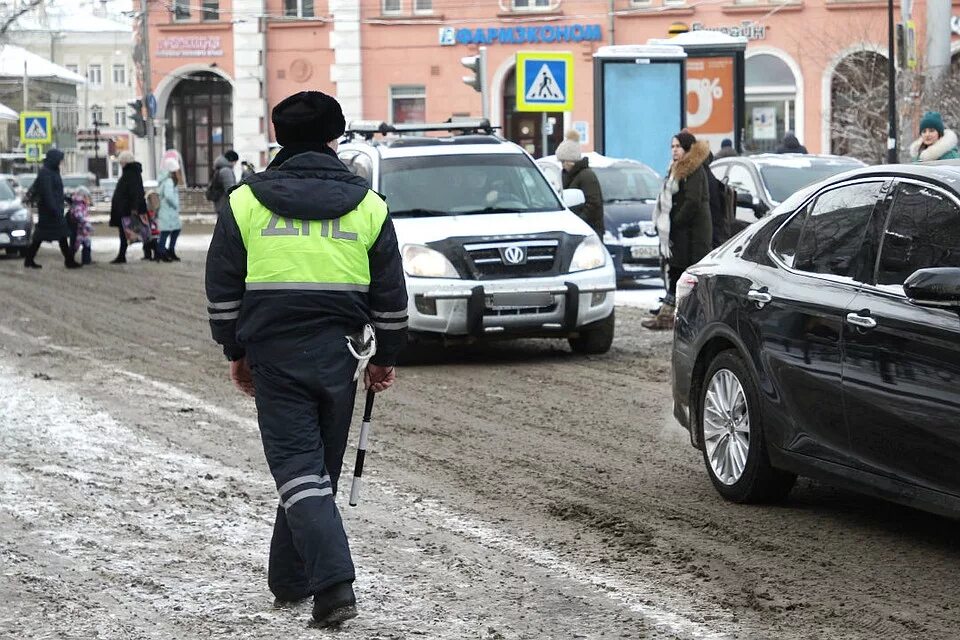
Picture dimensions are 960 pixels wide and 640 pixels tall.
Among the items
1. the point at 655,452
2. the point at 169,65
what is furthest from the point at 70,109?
the point at 655,452

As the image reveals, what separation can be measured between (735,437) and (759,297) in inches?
25.9

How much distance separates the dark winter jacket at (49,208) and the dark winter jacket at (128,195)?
80 centimetres

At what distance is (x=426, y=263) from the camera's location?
44.3 ft

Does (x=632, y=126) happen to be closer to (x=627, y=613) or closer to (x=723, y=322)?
(x=723, y=322)

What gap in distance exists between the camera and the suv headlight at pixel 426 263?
13477 millimetres

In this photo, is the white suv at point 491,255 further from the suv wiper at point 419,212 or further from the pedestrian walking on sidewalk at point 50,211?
the pedestrian walking on sidewalk at point 50,211

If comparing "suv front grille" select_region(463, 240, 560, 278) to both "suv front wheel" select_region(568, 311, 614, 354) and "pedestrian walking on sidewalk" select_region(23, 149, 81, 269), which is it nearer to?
"suv front wheel" select_region(568, 311, 614, 354)

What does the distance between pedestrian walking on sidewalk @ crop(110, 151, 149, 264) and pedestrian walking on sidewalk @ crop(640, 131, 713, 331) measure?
45.9ft

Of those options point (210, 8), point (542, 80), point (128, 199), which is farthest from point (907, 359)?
point (210, 8)

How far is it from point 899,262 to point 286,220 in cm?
252

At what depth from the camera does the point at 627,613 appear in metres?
5.85

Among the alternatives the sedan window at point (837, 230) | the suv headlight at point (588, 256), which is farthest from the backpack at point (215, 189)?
the sedan window at point (837, 230)

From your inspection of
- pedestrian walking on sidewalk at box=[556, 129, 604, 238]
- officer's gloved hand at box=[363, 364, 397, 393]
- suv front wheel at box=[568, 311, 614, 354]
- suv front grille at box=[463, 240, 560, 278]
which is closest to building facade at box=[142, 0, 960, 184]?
pedestrian walking on sidewalk at box=[556, 129, 604, 238]

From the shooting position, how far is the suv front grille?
13508mm
